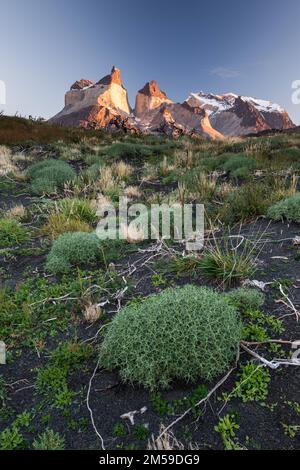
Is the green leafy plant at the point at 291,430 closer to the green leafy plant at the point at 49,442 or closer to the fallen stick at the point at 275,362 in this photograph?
the fallen stick at the point at 275,362

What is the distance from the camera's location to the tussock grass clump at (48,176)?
30.8 feet

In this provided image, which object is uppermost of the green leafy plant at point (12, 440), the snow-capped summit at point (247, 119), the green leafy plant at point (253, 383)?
the snow-capped summit at point (247, 119)

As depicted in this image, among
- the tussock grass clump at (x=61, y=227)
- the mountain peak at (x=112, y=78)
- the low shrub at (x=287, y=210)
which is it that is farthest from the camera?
the mountain peak at (x=112, y=78)

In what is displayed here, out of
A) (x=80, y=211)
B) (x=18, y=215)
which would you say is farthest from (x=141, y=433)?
(x=18, y=215)

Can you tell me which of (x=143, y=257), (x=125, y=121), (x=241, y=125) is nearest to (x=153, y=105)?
(x=241, y=125)

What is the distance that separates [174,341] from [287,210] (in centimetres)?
400

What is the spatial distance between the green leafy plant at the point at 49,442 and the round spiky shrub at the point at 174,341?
65 centimetres

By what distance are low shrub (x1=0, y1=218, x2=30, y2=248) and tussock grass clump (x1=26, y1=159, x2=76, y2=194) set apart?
2.75m

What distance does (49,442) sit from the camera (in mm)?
2320

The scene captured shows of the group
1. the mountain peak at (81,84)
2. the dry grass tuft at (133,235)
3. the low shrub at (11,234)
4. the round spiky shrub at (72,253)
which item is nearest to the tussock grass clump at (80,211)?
the low shrub at (11,234)

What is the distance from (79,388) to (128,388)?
1.38 feet

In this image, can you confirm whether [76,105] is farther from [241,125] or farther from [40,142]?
[40,142]

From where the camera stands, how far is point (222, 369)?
273 centimetres

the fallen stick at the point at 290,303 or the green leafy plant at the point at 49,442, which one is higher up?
the fallen stick at the point at 290,303
